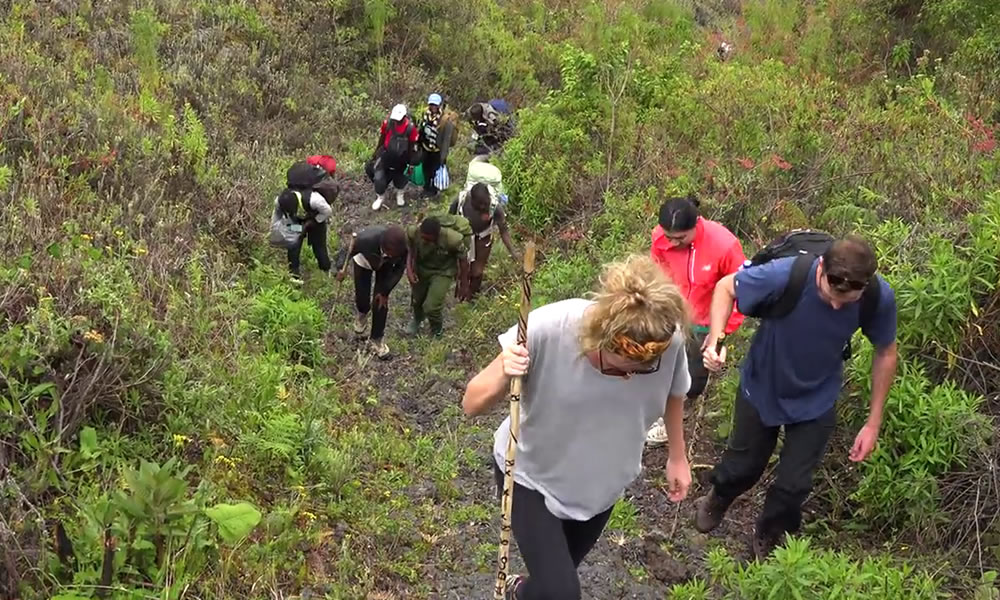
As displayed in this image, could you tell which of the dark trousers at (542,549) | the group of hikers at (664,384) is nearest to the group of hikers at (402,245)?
the group of hikers at (664,384)

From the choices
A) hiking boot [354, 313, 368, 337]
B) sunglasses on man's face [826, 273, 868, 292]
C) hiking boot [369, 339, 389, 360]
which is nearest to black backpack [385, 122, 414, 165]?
hiking boot [354, 313, 368, 337]

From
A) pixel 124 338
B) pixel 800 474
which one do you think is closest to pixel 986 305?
pixel 800 474

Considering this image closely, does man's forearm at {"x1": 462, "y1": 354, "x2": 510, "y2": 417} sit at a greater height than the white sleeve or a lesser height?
greater

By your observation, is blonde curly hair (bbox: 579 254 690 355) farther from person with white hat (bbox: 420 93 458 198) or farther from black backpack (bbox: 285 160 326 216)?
person with white hat (bbox: 420 93 458 198)

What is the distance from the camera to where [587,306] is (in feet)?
9.57

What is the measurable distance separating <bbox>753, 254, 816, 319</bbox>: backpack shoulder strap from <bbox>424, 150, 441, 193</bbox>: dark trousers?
7.25 metres

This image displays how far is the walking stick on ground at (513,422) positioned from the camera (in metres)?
2.77

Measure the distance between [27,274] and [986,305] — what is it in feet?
17.3

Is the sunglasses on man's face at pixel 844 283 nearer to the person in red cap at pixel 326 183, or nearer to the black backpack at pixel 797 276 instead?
the black backpack at pixel 797 276

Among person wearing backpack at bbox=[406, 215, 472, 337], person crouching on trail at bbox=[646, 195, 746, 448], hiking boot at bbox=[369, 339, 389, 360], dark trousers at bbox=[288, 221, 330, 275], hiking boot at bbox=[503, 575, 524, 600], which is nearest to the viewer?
hiking boot at bbox=[503, 575, 524, 600]

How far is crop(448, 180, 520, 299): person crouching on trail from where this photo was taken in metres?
8.00

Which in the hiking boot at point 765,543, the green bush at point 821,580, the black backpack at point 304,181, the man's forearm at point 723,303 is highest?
the man's forearm at point 723,303

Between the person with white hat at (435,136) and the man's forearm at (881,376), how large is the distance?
23.8 ft

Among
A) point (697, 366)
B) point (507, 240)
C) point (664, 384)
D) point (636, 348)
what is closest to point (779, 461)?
point (697, 366)
